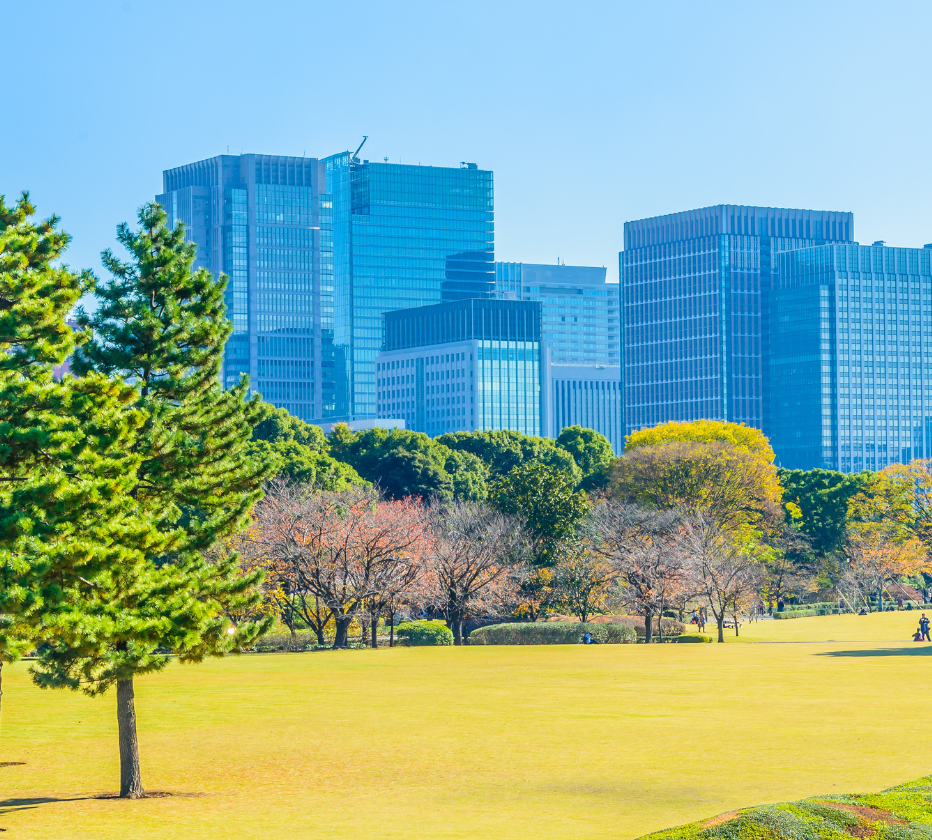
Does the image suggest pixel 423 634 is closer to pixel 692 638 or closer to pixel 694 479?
pixel 692 638

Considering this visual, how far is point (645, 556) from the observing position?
66625mm

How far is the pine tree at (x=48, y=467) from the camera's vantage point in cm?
1981

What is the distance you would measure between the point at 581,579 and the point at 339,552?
46.4ft

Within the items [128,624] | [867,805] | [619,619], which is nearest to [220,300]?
[128,624]

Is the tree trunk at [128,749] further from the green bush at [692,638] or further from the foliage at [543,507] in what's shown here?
the green bush at [692,638]

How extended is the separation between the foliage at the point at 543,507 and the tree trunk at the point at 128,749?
1791 inches

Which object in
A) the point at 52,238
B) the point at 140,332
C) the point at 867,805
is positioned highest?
the point at 52,238

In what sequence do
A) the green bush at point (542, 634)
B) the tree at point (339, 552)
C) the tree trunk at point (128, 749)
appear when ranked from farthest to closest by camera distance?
1. the green bush at point (542, 634)
2. the tree at point (339, 552)
3. the tree trunk at point (128, 749)

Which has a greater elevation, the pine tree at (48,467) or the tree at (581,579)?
the pine tree at (48,467)

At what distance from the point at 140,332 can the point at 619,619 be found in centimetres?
4853

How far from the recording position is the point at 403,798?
21.7 metres

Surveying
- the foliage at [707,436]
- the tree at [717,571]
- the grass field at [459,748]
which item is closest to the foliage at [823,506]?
the foliage at [707,436]

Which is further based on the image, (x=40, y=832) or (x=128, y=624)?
(x=128, y=624)

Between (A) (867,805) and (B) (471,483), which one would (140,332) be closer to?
(A) (867,805)
